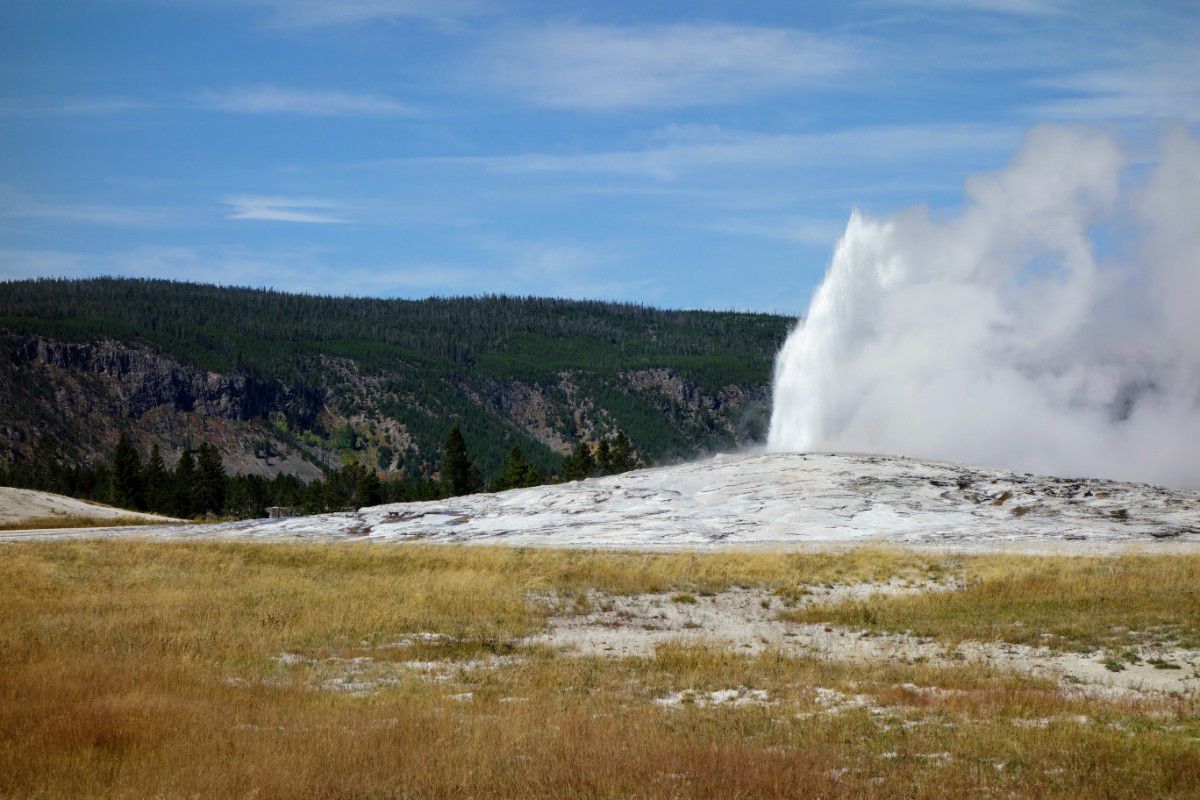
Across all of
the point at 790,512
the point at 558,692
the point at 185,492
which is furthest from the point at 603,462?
the point at 558,692

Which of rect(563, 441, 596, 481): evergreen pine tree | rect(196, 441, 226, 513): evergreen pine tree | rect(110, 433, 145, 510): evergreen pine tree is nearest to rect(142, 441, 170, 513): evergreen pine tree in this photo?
rect(110, 433, 145, 510): evergreen pine tree

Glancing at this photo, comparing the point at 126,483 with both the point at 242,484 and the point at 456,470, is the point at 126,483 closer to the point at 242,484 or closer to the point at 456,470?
the point at 242,484

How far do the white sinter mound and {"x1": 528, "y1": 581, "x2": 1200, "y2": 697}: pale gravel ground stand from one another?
1267cm

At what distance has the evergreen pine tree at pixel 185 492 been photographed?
11619 centimetres

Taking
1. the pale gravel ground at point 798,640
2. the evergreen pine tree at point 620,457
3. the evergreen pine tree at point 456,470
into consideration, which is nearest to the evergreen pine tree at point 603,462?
the evergreen pine tree at point 620,457

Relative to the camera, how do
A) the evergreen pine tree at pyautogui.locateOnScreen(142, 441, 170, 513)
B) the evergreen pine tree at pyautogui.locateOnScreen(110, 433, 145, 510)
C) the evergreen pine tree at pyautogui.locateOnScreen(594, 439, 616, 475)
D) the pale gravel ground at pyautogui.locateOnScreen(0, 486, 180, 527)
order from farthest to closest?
the evergreen pine tree at pyautogui.locateOnScreen(142, 441, 170, 513) < the evergreen pine tree at pyautogui.locateOnScreen(594, 439, 616, 475) < the evergreen pine tree at pyautogui.locateOnScreen(110, 433, 145, 510) < the pale gravel ground at pyautogui.locateOnScreen(0, 486, 180, 527)

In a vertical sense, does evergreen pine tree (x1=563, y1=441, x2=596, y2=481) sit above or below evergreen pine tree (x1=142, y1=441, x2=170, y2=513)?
above

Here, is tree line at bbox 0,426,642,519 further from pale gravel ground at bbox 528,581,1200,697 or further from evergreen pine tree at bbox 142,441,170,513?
pale gravel ground at bbox 528,581,1200,697

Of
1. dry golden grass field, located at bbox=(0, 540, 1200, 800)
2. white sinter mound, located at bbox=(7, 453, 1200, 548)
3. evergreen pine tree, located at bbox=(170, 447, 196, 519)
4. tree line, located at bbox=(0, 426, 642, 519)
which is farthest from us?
evergreen pine tree, located at bbox=(170, 447, 196, 519)

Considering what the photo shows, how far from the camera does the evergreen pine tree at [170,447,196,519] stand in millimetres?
116188

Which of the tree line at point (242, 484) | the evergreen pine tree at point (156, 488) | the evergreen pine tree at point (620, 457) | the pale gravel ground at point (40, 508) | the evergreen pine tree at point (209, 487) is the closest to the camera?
the pale gravel ground at point (40, 508)

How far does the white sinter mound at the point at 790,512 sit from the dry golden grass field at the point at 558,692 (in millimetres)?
11123

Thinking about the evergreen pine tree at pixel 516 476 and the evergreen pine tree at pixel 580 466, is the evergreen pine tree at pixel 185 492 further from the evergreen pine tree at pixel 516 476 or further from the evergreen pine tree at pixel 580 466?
the evergreen pine tree at pixel 580 466

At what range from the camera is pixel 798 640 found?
23125 mm
